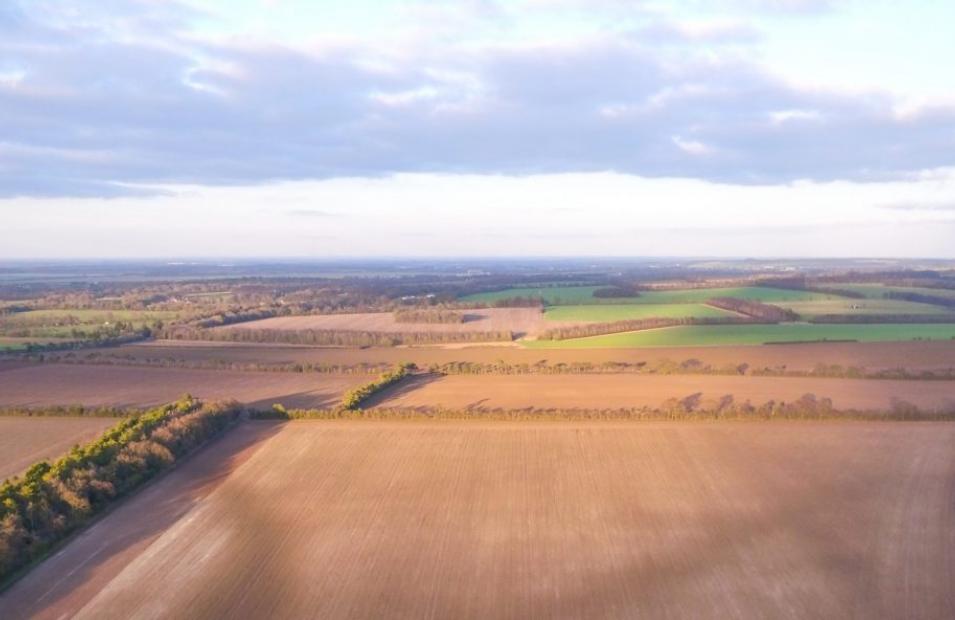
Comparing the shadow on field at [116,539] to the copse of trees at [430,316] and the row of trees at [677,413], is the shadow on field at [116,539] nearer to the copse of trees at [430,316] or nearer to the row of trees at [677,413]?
the row of trees at [677,413]

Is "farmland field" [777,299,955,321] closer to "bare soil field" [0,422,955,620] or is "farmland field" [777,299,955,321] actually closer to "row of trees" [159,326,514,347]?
"row of trees" [159,326,514,347]

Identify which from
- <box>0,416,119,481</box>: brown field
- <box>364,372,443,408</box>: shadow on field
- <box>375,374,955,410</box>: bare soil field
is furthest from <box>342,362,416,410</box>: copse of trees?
<box>0,416,119,481</box>: brown field

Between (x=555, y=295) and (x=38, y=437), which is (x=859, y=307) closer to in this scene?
(x=555, y=295)

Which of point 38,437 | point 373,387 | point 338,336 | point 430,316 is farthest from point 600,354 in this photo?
point 38,437

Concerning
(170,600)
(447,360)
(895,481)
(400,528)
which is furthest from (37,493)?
(447,360)

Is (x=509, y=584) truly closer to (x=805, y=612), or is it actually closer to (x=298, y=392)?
(x=805, y=612)
